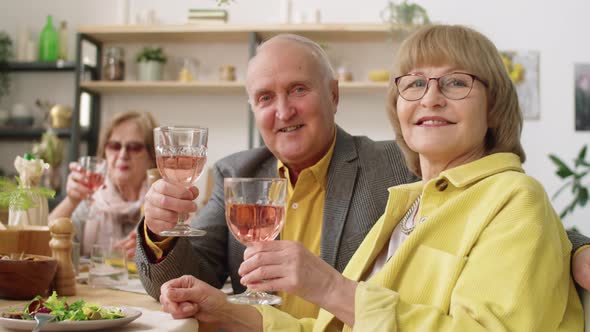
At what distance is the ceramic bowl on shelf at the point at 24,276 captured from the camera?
154cm

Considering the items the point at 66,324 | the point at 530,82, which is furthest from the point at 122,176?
the point at 530,82

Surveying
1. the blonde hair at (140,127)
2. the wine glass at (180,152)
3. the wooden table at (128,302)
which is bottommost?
the wooden table at (128,302)

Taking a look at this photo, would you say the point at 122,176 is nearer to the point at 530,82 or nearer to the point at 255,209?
the point at 255,209

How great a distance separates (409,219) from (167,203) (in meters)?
0.54

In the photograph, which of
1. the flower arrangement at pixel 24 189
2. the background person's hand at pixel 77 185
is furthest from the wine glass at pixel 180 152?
the background person's hand at pixel 77 185

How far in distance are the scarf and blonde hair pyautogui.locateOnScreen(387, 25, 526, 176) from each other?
6.53 ft

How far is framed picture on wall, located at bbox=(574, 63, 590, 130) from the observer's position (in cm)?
527

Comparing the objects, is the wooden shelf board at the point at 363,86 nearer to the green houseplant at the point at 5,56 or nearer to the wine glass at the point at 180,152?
the green houseplant at the point at 5,56

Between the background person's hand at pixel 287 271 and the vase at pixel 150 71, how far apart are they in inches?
172

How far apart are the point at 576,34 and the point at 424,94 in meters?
4.37

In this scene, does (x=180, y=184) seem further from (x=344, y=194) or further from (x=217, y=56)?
(x=217, y=56)

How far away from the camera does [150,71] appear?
17.8 feet

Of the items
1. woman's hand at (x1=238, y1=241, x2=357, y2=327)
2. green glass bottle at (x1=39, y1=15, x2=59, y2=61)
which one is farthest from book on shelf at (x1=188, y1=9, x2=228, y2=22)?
woman's hand at (x1=238, y1=241, x2=357, y2=327)

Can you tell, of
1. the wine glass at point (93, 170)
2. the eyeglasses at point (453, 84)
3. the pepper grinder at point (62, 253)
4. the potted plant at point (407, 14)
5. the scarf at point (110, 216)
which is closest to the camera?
the eyeglasses at point (453, 84)
